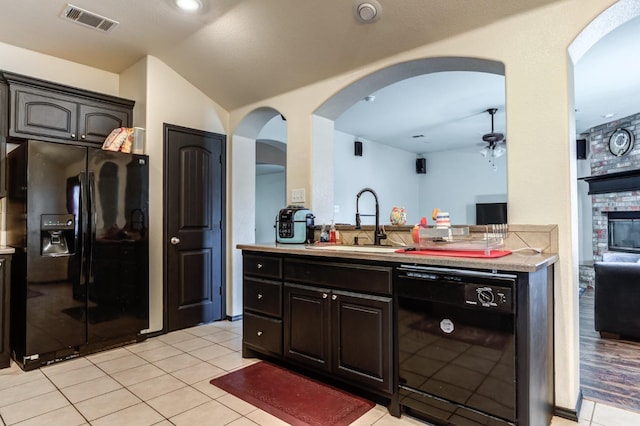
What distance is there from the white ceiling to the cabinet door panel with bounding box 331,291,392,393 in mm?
1796

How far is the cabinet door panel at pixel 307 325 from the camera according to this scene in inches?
91.7

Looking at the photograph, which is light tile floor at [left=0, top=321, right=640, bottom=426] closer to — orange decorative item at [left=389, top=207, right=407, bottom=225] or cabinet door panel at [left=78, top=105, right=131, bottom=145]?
orange decorative item at [left=389, top=207, right=407, bottom=225]

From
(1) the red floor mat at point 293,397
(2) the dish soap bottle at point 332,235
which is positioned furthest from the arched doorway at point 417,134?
(1) the red floor mat at point 293,397

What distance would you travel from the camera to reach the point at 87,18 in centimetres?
286

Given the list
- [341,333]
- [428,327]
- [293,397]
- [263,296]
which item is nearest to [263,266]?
[263,296]

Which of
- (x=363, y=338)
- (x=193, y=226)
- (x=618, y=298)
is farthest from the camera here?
(x=193, y=226)

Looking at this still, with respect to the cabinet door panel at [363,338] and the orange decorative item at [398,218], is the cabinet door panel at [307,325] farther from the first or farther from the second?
the orange decorative item at [398,218]

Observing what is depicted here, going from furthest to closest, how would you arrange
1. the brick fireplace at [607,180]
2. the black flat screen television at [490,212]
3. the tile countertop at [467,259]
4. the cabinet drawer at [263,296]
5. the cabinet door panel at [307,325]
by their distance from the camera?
the black flat screen television at [490,212], the brick fireplace at [607,180], the cabinet drawer at [263,296], the cabinet door panel at [307,325], the tile countertop at [467,259]

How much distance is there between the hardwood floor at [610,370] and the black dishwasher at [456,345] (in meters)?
1.06

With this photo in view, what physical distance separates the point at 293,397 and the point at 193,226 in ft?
7.03

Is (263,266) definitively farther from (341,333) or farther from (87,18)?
(87,18)

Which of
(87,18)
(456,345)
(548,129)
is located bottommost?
(456,345)

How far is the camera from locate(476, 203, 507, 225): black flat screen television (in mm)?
7108

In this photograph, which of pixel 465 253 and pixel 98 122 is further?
pixel 98 122
